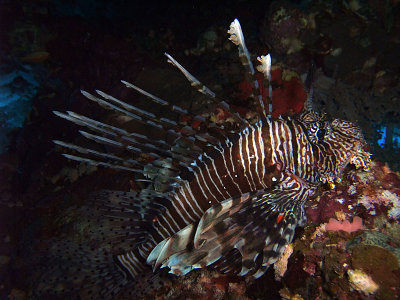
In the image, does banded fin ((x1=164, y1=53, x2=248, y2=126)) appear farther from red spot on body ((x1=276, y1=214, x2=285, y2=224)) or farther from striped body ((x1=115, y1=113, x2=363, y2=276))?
red spot on body ((x1=276, y1=214, x2=285, y2=224))

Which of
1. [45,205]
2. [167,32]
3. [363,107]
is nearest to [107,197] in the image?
[45,205]

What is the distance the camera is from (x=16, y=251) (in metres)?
5.53

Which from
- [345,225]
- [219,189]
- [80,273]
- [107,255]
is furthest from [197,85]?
[80,273]

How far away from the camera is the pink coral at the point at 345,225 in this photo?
2.26m

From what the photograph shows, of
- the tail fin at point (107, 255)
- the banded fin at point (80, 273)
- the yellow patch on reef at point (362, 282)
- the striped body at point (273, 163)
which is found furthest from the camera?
the banded fin at point (80, 273)

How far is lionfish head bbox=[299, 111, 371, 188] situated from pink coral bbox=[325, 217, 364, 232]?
37 centimetres

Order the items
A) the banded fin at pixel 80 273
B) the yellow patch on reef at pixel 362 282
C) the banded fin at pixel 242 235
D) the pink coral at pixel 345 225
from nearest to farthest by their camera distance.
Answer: the yellow patch on reef at pixel 362 282, the banded fin at pixel 242 235, the pink coral at pixel 345 225, the banded fin at pixel 80 273

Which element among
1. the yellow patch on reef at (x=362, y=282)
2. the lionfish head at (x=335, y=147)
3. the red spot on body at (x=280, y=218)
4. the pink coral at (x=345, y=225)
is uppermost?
the lionfish head at (x=335, y=147)

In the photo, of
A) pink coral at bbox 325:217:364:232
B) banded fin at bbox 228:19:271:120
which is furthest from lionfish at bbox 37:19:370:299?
pink coral at bbox 325:217:364:232

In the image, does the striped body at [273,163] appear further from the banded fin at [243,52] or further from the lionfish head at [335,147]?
the banded fin at [243,52]

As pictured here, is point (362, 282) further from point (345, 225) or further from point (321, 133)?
point (321, 133)

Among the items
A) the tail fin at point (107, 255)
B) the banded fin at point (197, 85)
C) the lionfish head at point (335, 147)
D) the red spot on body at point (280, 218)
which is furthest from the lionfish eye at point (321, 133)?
the tail fin at point (107, 255)

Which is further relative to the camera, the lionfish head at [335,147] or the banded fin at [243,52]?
the lionfish head at [335,147]

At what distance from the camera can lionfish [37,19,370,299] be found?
7.18ft
